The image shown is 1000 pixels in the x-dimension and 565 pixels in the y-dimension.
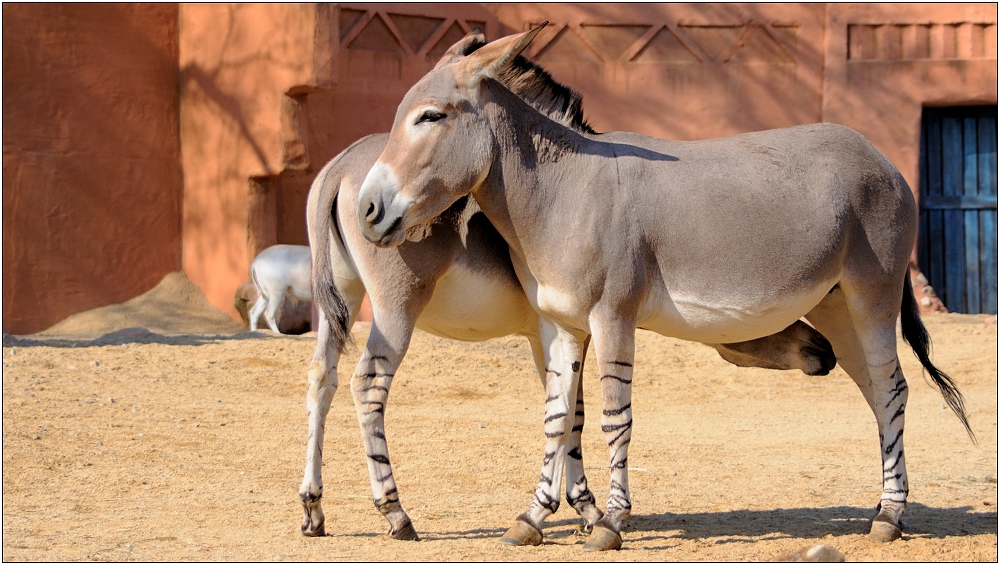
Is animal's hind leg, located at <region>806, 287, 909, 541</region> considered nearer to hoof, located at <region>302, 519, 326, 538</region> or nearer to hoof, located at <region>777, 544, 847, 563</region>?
hoof, located at <region>777, 544, 847, 563</region>

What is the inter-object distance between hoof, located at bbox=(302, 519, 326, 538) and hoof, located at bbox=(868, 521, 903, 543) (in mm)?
2765

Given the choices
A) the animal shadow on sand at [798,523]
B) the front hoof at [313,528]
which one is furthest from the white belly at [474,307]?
the animal shadow on sand at [798,523]

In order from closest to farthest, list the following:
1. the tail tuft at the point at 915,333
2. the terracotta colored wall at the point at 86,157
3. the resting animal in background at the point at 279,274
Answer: the tail tuft at the point at 915,333
the resting animal in background at the point at 279,274
the terracotta colored wall at the point at 86,157

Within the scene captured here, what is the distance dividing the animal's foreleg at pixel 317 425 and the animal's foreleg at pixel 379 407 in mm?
275

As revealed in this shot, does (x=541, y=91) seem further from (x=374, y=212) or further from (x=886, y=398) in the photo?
(x=886, y=398)

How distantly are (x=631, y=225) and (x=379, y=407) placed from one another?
1.54 metres

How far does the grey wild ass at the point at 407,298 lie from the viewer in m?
5.27

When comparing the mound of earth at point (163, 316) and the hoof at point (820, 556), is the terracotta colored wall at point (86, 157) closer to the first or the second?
the mound of earth at point (163, 316)

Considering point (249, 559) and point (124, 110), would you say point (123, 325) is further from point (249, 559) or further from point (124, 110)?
point (249, 559)

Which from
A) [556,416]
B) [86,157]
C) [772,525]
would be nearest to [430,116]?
[556,416]

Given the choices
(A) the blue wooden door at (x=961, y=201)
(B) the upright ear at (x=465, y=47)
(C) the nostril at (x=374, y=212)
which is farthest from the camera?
(A) the blue wooden door at (x=961, y=201)

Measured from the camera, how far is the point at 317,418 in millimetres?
5570

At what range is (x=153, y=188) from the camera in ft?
50.3

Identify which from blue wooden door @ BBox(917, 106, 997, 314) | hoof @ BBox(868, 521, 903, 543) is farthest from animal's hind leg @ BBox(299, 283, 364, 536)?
blue wooden door @ BBox(917, 106, 997, 314)
